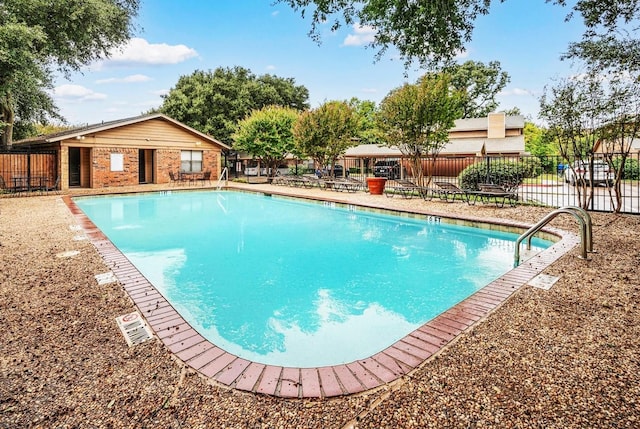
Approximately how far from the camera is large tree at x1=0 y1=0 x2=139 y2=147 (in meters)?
11.7

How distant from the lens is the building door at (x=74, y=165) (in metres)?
20.7

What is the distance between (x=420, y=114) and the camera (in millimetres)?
13750

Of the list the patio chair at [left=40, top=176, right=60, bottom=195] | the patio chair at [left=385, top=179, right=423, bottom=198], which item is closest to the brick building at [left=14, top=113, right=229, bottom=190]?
the patio chair at [left=40, top=176, right=60, bottom=195]

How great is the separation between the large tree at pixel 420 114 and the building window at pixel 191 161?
13.2 meters

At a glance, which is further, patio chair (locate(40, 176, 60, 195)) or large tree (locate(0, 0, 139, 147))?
patio chair (locate(40, 176, 60, 195))

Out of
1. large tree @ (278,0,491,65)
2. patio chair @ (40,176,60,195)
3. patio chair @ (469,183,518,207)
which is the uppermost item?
large tree @ (278,0,491,65)

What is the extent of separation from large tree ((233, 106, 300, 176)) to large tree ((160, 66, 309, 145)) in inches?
292

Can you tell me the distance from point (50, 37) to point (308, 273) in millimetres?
17739

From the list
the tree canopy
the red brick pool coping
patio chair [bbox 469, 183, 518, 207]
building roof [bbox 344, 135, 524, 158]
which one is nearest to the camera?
the red brick pool coping

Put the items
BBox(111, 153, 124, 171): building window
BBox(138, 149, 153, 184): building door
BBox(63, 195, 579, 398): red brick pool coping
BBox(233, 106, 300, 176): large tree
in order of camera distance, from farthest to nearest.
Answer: BBox(138, 149, 153, 184): building door
BBox(233, 106, 300, 176): large tree
BBox(111, 153, 124, 171): building window
BBox(63, 195, 579, 398): red brick pool coping

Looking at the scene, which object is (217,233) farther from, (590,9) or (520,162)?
(520,162)

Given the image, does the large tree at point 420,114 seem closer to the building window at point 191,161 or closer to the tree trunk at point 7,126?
the building window at point 191,161

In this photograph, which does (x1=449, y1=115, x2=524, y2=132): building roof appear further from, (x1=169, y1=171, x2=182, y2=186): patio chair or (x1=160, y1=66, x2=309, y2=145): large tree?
(x1=169, y1=171, x2=182, y2=186): patio chair

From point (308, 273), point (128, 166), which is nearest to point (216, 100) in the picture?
point (128, 166)
